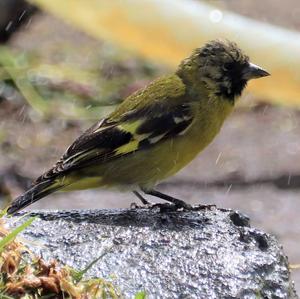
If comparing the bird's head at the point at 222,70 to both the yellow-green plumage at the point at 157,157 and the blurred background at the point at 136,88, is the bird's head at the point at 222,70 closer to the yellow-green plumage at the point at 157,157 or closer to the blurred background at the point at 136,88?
the yellow-green plumage at the point at 157,157

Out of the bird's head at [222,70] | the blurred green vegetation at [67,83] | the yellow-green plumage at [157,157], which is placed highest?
the bird's head at [222,70]

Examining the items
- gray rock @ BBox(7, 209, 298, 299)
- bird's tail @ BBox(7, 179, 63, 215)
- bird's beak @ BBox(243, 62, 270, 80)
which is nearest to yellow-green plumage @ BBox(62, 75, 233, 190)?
bird's tail @ BBox(7, 179, 63, 215)

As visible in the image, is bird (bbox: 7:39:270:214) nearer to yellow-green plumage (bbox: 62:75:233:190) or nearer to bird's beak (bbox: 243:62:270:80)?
yellow-green plumage (bbox: 62:75:233:190)

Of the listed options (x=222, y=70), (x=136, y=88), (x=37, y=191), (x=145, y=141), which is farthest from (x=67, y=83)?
(x=37, y=191)

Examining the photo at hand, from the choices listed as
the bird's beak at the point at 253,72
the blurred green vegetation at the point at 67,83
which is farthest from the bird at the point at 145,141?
the blurred green vegetation at the point at 67,83

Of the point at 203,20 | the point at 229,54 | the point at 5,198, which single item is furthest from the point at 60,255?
the point at 203,20

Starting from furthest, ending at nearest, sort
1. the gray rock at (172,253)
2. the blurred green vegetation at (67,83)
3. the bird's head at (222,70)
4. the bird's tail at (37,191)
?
the blurred green vegetation at (67,83), the bird's head at (222,70), the bird's tail at (37,191), the gray rock at (172,253)

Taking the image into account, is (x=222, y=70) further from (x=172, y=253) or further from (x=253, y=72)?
(x=172, y=253)
